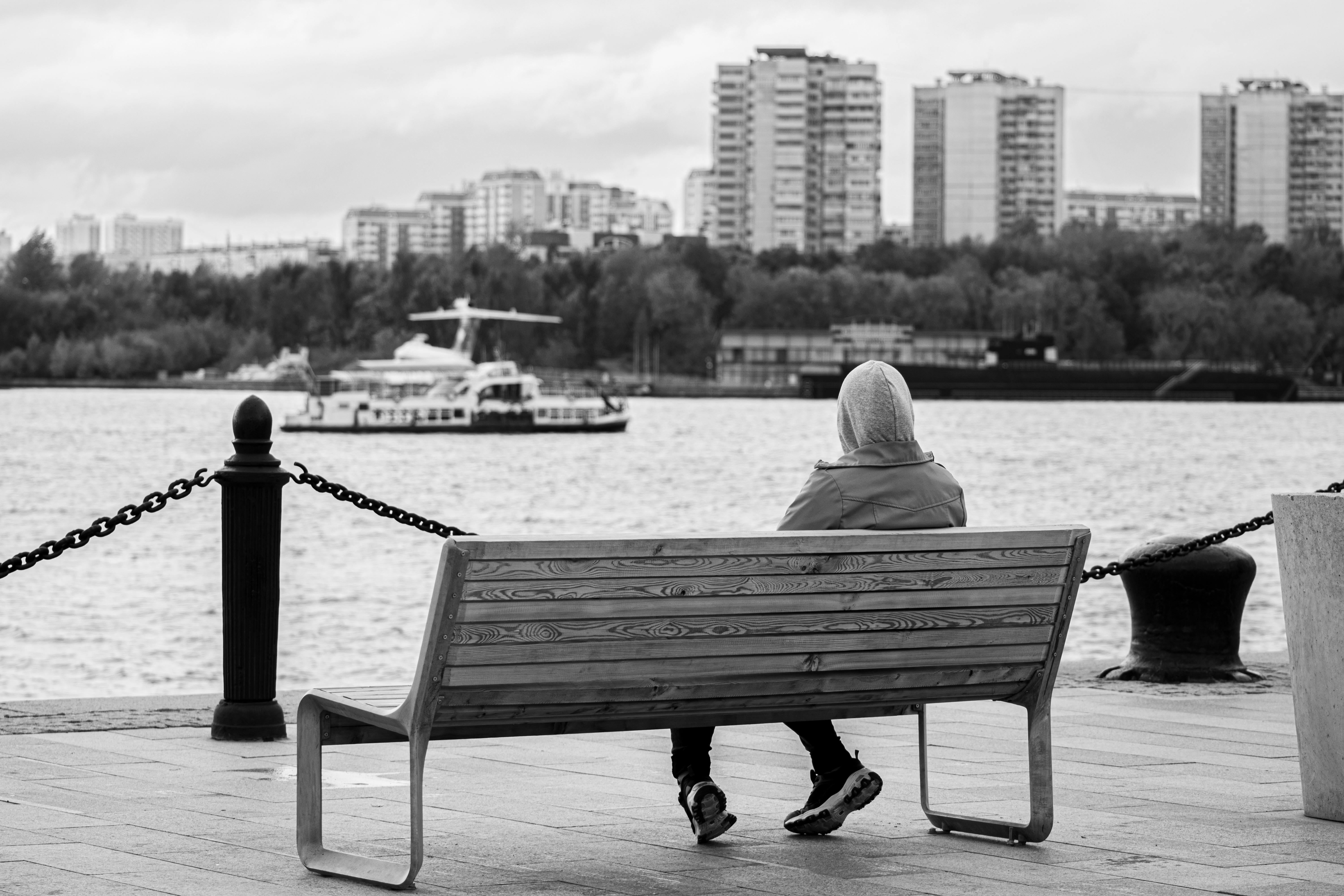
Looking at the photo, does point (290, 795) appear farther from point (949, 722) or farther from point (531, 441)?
point (531, 441)

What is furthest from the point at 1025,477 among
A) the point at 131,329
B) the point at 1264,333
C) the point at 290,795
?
the point at 131,329

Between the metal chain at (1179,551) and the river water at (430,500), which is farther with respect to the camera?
the river water at (430,500)

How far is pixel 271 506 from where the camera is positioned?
7395mm

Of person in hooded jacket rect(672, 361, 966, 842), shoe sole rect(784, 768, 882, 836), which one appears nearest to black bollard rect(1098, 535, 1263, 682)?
person in hooded jacket rect(672, 361, 966, 842)

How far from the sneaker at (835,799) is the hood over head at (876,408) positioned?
89 centimetres

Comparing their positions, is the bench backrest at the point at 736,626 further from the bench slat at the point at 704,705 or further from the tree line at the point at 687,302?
the tree line at the point at 687,302

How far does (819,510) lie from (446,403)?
8603 cm

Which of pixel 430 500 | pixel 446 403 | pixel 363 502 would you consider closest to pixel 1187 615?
pixel 363 502

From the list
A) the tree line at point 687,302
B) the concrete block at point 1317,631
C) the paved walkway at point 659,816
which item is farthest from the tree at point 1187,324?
the concrete block at point 1317,631

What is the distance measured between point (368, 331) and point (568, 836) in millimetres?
149212

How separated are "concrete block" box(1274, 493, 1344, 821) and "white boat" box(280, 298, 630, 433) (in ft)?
276

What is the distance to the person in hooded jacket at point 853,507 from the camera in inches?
210

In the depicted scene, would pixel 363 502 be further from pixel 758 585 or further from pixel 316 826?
pixel 758 585

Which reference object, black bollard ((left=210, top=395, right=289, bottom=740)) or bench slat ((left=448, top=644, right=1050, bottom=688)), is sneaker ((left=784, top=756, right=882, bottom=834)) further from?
black bollard ((left=210, top=395, right=289, bottom=740))
